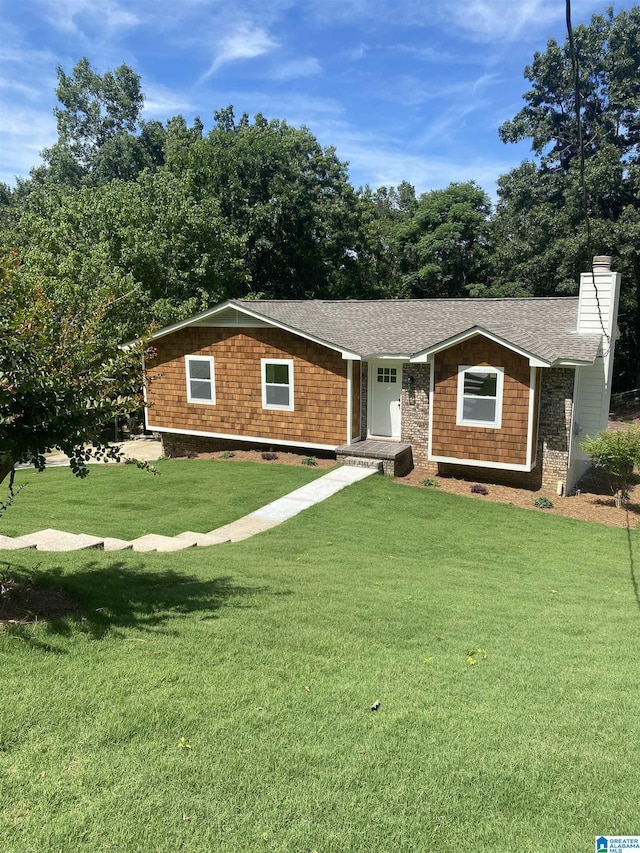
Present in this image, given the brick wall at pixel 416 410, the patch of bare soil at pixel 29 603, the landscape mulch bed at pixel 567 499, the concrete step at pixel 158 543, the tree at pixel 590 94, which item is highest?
the tree at pixel 590 94

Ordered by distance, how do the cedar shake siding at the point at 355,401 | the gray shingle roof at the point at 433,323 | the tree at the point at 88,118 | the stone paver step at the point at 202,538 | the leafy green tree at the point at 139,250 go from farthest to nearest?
1. the tree at the point at 88,118
2. the leafy green tree at the point at 139,250
3. the cedar shake siding at the point at 355,401
4. the gray shingle roof at the point at 433,323
5. the stone paver step at the point at 202,538

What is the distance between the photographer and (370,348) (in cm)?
1555

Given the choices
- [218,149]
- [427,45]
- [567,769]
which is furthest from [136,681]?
[218,149]

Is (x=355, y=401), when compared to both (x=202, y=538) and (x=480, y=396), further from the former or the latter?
(x=202, y=538)

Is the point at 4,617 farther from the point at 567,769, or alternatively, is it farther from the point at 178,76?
the point at 178,76

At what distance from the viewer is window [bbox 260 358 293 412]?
1670 centimetres

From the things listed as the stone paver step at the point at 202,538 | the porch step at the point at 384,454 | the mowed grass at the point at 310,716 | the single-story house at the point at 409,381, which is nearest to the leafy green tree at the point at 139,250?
the single-story house at the point at 409,381

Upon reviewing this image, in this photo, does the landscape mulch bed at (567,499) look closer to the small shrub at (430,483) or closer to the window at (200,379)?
the small shrub at (430,483)

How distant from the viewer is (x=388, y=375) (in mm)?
16094

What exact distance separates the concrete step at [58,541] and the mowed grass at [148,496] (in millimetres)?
776

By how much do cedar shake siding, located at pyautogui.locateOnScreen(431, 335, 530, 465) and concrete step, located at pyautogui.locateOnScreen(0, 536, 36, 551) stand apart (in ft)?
32.2

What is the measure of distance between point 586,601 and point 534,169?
28.7m

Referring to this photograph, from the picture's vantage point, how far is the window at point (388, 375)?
15992mm

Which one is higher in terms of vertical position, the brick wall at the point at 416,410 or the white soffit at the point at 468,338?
the white soffit at the point at 468,338
